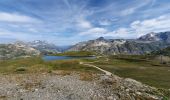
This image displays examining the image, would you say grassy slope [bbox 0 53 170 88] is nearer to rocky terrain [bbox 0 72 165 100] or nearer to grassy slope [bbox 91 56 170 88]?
grassy slope [bbox 91 56 170 88]

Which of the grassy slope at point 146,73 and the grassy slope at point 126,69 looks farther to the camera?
the grassy slope at point 126,69

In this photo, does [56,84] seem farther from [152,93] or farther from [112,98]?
[152,93]

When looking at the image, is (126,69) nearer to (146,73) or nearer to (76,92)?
(146,73)

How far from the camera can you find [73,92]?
28422 millimetres

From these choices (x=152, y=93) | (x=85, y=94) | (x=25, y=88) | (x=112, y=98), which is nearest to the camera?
(x=112, y=98)

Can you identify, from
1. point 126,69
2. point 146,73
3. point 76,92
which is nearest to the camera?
point 76,92

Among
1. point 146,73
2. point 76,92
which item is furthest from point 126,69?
point 76,92

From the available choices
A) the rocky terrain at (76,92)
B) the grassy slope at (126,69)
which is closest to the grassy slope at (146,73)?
the grassy slope at (126,69)

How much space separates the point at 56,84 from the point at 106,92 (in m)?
9.61

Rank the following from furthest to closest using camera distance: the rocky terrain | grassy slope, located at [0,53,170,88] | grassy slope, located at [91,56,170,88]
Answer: grassy slope, located at [0,53,170,88] < grassy slope, located at [91,56,170,88] < the rocky terrain

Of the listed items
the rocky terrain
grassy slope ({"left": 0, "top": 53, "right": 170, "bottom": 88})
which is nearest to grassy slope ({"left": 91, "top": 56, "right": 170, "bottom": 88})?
grassy slope ({"left": 0, "top": 53, "right": 170, "bottom": 88})

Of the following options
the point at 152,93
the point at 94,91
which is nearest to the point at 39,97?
the point at 94,91

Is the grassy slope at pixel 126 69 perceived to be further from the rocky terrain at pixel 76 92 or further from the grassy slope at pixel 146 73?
the rocky terrain at pixel 76 92

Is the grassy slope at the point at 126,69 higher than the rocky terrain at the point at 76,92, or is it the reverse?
the rocky terrain at the point at 76,92
